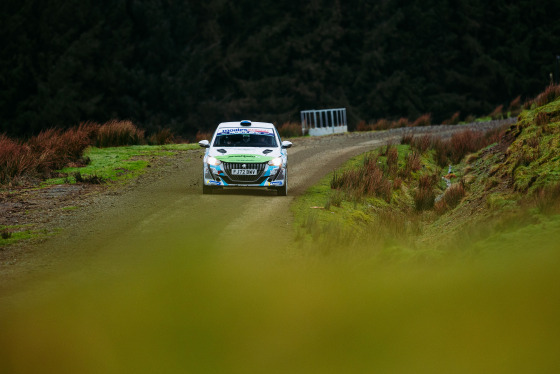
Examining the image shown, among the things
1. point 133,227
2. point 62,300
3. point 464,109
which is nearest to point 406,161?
point 133,227

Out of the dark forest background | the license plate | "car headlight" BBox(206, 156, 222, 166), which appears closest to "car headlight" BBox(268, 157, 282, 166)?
the license plate

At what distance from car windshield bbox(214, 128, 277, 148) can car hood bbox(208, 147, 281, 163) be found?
0.38m

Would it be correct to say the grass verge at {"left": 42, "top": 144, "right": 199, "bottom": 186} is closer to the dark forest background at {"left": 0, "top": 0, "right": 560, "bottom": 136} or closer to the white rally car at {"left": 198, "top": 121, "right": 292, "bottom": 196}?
the white rally car at {"left": 198, "top": 121, "right": 292, "bottom": 196}

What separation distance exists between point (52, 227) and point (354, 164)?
38.1ft

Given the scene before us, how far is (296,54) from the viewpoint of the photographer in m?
60.9

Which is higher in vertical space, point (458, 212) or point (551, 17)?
point (551, 17)

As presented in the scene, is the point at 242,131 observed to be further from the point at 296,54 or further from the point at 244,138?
the point at 296,54

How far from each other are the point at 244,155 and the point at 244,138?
966 mm

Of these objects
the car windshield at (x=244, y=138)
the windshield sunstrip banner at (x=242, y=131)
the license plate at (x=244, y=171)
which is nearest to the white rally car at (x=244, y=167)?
the license plate at (x=244, y=171)

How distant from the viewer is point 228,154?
622 inches

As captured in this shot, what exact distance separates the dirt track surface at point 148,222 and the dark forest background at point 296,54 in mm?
30407

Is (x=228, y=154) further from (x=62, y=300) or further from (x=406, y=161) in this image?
(x=62, y=300)

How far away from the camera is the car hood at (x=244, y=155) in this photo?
51.5 feet

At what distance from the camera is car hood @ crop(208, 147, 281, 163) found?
51.5 ft
